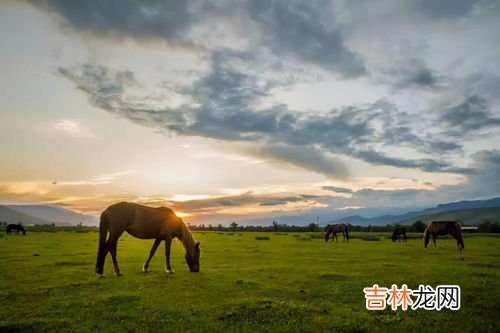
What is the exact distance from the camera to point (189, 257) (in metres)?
19.0

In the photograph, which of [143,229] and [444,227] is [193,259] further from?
[444,227]

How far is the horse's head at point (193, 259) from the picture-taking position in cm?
1881

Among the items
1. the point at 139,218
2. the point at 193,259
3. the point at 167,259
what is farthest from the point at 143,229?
the point at 193,259

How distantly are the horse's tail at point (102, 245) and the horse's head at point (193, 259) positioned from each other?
391 cm

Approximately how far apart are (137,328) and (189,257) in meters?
9.35

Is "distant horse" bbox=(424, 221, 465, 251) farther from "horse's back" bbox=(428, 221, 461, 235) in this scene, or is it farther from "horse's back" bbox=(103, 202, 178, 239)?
"horse's back" bbox=(103, 202, 178, 239)

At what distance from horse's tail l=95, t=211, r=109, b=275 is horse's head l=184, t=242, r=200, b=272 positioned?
3912 mm

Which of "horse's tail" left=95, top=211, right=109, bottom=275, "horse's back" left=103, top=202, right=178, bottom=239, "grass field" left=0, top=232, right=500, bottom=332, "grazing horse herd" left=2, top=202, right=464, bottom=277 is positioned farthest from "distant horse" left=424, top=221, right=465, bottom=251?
"horse's tail" left=95, top=211, right=109, bottom=275

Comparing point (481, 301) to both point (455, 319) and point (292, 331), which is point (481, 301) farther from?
point (292, 331)

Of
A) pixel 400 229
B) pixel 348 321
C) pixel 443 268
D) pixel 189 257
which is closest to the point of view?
pixel 348 321

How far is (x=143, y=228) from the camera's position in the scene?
731 inches

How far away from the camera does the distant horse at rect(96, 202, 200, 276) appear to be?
57.3 ft

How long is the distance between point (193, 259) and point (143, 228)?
288 cm

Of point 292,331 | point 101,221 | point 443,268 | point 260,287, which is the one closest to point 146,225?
point 101,221
